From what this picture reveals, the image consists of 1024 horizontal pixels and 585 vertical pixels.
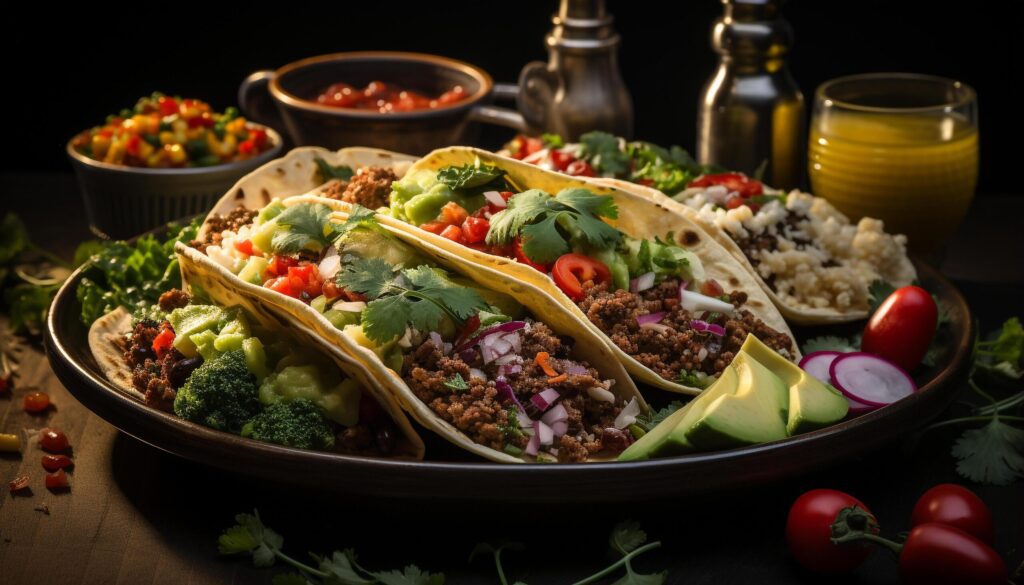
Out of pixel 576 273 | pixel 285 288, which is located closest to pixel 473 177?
pixel 576 273

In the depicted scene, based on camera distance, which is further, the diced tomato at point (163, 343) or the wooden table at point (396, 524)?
the diced tomato at point (163, 343)

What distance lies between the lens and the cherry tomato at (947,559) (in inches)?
113

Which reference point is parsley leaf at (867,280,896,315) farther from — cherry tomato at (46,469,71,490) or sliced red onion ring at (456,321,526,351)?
cherry tomato at (46,469,71,490)

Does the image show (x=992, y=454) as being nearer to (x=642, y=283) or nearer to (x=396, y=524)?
(x=642, y=283)

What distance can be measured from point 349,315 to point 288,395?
31 centimetres

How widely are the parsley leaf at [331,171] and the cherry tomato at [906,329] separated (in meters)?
2.12

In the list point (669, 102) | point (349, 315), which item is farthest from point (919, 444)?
point (669, 102)

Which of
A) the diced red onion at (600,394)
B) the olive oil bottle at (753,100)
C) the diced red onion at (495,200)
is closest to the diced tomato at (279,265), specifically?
the diced red onion at (495,200)

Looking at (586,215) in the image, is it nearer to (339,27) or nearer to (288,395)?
(288,395)

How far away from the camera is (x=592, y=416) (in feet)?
11.3

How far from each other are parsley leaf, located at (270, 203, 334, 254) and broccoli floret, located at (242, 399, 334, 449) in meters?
0.65

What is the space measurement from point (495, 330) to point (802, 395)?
905 millimetres

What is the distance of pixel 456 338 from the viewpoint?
3.50 m

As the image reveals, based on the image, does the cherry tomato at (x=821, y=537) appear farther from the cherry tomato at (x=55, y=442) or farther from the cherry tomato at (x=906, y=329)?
the cherry tomato at (x=55, y=442)
